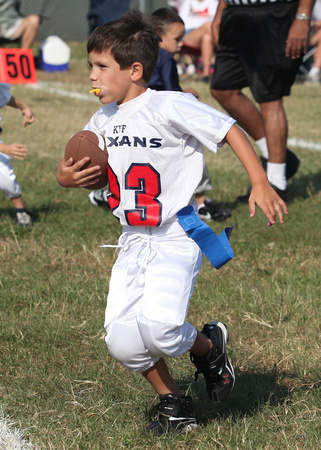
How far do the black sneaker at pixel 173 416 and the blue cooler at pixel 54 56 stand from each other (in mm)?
13869

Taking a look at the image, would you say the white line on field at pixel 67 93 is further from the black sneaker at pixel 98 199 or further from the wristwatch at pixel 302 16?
the black sneaker at pixel 98 199

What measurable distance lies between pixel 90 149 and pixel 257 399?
4.32 ft

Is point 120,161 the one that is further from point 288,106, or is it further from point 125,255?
point 288,106

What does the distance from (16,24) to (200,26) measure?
390 cm

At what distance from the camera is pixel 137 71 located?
3.05 metres

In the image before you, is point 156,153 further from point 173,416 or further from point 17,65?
point 17,65

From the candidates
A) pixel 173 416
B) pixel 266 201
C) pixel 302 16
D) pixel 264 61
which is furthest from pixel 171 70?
pixel 173 416

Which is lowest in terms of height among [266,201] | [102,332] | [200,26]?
[200,26]

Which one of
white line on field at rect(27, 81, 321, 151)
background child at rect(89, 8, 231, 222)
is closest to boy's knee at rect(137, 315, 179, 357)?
background child at rect(89, 8, 231, 222)

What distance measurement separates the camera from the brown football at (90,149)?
2.95 meters

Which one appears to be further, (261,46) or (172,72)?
(261,46)

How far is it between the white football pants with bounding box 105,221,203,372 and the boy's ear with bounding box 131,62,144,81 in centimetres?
67

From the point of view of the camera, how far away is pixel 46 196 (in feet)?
20.5

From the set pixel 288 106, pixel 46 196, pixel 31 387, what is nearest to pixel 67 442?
pixel 31 387
